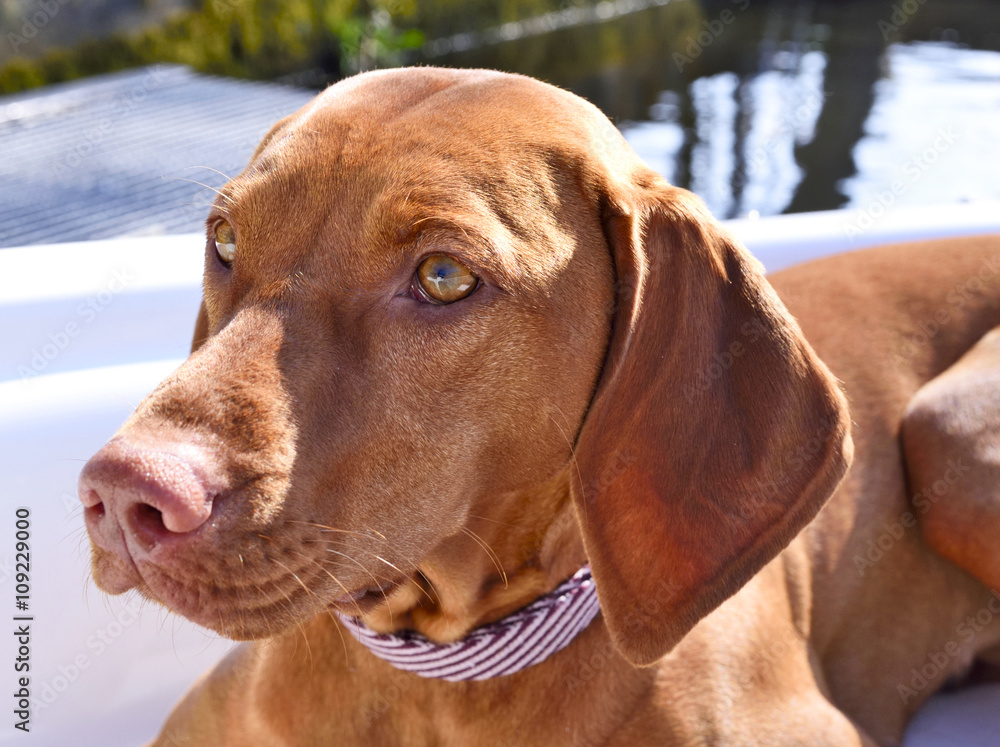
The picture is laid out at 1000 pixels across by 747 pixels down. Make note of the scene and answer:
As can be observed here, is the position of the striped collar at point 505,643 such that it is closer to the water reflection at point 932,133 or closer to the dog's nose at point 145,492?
the dog's nose at point 145,492

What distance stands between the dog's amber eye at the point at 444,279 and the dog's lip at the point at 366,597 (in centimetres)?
49

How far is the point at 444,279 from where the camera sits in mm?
1681

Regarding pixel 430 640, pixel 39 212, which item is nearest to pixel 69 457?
pixel 430 640

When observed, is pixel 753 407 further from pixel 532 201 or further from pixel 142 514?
pixel 142 514

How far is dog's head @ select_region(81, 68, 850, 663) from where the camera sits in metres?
1.58

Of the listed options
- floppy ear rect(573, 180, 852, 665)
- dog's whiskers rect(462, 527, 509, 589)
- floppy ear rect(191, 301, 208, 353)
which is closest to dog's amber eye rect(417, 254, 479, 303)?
floppy ear rect(573, 180, 852, 665)

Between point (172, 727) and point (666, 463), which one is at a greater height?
point (666, 463)

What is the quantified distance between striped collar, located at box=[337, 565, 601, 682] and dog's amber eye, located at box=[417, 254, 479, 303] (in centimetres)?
63

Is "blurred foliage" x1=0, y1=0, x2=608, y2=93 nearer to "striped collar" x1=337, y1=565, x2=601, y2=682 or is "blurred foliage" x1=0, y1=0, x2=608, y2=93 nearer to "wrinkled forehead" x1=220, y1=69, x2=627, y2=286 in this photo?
"wrinkled forehead" x1=220, y1=69, x2=627, y2=286

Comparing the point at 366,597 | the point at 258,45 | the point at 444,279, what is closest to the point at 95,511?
the point at 366,597

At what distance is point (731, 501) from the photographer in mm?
1775

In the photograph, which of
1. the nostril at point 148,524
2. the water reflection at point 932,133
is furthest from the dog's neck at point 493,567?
the water reflection at point 932,133

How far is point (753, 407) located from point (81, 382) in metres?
1.71

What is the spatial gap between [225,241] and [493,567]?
0.78m
